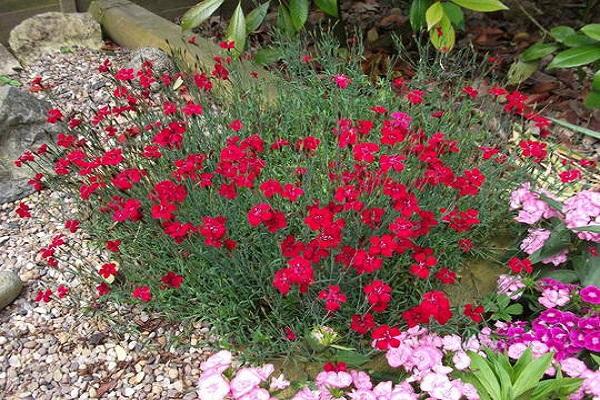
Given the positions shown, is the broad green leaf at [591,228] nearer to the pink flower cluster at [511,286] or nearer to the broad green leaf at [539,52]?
the pink flower cluster at [511,286]

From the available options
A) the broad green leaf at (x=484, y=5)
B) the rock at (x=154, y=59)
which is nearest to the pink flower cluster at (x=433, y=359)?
the broad green leaf at (x=484, y=5)

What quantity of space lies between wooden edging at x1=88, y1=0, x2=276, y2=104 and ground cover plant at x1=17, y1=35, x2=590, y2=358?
33.4 inches

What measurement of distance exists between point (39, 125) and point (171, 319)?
4.76 ft

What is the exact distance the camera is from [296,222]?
7.10ft

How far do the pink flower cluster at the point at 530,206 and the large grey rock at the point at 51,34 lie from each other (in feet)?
10.8

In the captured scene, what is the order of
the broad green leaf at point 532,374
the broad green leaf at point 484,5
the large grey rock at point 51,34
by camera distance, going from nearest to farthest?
the broad green leaf at point 532,374 → the broad green leaf at point 484,5 → the large grey rock at point 51,34

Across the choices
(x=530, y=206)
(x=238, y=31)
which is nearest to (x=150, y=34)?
(x=238, y=31)

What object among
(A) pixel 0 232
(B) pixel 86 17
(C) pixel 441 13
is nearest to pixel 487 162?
(C) pixel 441 13

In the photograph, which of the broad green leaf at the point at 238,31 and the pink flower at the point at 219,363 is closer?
the pink flower at the point at 219,363

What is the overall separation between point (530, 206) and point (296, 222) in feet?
2.58

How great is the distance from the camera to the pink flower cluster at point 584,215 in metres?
2.04

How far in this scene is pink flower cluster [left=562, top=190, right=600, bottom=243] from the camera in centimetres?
204

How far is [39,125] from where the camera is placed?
3057 mm

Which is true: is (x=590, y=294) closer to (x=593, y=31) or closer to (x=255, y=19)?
(x=593, y=31)
